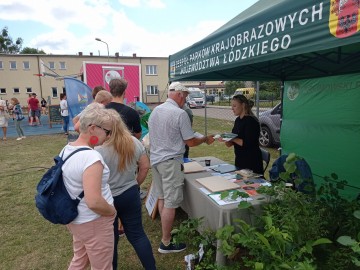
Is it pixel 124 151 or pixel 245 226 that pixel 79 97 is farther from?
pixel 245 226

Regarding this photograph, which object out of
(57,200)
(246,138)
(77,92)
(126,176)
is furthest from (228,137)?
(77,92)

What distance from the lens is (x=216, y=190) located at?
233 centimetres

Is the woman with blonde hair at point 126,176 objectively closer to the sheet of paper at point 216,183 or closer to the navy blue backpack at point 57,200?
the navy blue backpack at point 57,200

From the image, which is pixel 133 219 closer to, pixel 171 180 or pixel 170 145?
pixel 171 180

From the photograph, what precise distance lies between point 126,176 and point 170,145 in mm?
657

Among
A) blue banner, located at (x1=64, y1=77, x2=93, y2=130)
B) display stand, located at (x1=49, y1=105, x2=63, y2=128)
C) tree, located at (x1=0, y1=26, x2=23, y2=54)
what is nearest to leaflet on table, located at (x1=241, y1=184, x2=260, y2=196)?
blue banner, located at (x1=64, y1=77, x2=93, y2=130)

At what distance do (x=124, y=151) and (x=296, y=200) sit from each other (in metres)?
1.20

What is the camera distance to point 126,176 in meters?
1.93

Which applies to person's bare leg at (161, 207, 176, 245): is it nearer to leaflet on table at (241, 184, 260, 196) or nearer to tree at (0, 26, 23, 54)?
leaflet on table at (241, 184, 260, 196)

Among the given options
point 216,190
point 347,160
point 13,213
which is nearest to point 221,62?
point 216,190

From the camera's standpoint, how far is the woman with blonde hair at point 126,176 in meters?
1.79

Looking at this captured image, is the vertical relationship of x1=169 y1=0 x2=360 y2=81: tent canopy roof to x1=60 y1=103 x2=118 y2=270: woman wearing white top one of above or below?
above

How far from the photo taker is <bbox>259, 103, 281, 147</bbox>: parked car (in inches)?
284

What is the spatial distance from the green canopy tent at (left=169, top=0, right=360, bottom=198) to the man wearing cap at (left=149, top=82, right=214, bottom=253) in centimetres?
59
